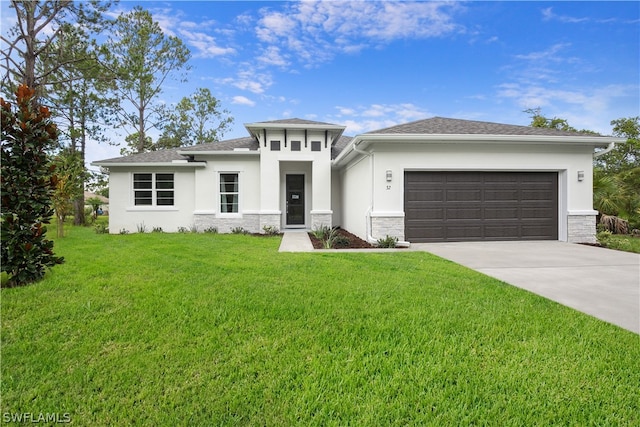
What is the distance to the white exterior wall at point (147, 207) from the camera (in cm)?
1316

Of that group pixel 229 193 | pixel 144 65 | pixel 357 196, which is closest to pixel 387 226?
pixel 357 196

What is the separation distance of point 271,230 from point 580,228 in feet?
34.5

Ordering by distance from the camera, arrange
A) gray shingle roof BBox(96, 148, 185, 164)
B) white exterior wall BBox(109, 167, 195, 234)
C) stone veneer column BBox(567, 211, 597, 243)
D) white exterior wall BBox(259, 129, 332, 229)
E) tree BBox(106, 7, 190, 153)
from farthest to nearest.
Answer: tree BBox(106, 7, 190, 153) < white exterior wall BBox(109, 167, 195, 234) < gray shingle roof BBox(96, 148, 185, 164) < white exterior wall BBox(259, 129, 332, 229) < stone veneer column BBox(567, 211, 597, 243)

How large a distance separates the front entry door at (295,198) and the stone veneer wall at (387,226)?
5764 millimetres

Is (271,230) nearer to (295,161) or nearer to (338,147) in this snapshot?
(295,161)

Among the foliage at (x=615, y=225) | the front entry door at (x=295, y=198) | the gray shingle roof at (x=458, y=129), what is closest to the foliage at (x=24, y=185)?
the gray shingle roof at (x=458, y=129)

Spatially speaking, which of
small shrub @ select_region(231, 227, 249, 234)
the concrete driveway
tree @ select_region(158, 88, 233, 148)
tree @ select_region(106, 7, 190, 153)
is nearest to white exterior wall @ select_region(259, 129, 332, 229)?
Result: small shrub @ select_region(231, 227, 249, 234)

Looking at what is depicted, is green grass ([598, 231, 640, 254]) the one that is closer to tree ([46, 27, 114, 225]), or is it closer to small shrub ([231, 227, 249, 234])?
small shrub ([231, 227, 249, 234])

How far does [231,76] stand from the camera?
52.0ft

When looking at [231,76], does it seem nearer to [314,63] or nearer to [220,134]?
[314,63]

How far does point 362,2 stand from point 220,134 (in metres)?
20.6

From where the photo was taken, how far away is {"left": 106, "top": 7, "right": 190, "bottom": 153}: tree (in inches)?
755

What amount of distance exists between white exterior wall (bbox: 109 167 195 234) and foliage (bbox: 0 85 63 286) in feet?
27.6

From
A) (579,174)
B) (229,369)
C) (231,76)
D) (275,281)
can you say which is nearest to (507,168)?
(579,174)
